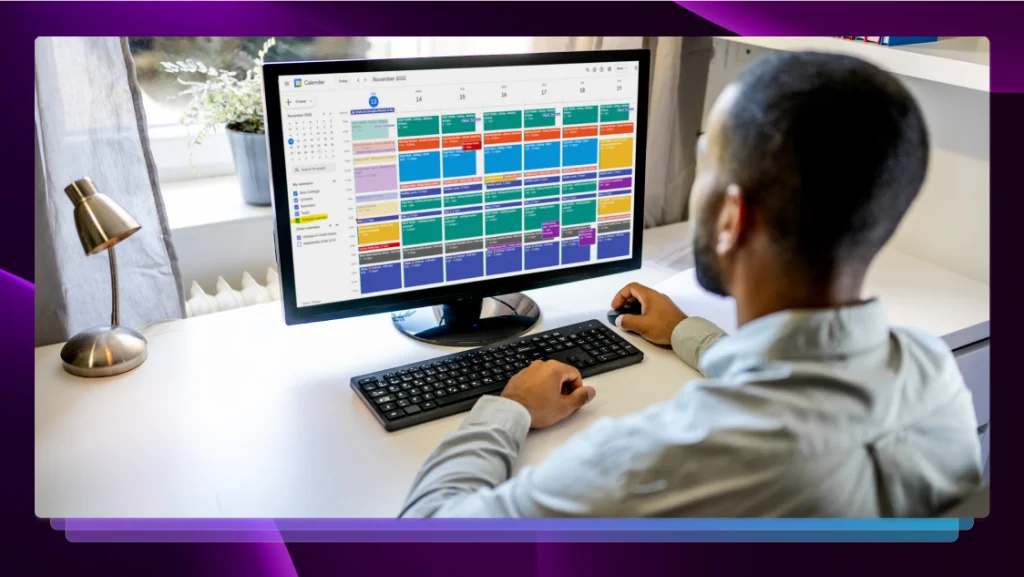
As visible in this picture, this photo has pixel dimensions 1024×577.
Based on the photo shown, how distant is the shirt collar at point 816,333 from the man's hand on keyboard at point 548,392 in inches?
12.0

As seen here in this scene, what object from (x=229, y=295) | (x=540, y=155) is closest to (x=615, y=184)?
(x=540, y=155)

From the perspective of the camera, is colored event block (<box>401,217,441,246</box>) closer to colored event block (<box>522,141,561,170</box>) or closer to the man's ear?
colored event block (<box>522,141,561,170</box>)

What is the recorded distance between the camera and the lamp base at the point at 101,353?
1236 mm

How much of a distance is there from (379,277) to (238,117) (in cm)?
72

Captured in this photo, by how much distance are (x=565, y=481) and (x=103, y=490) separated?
20.8 inches

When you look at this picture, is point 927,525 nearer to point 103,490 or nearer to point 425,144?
point 425,144

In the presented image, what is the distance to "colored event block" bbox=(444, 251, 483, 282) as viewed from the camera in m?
1.30

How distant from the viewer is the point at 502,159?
126 cm

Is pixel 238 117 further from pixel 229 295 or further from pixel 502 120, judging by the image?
pixel 502 120

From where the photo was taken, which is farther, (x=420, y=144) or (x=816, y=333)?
(x=420, y=144)

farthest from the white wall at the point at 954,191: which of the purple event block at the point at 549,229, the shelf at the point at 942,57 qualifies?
the purple event block at the point at 549,229

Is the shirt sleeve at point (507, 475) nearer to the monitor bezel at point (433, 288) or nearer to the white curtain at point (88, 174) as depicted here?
the monitor bezel at point (433, 288)

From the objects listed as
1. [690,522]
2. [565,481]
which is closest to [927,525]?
[690,522]

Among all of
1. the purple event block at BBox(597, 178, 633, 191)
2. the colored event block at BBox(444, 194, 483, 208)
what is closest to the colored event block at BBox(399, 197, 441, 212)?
the colored event block at BBox(444, 194, 483, 208)
